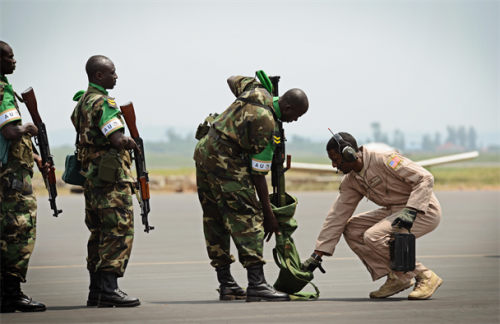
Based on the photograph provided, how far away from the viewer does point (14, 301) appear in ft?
19.3

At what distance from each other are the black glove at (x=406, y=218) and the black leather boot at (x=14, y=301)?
339 centimetres

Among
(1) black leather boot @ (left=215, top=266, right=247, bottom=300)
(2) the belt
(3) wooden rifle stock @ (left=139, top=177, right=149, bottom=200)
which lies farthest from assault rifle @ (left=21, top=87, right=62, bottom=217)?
→ (1) black leather boot @ (left=215, top=266, right=247, bottom=300)

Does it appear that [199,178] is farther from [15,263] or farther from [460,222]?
[460,222]

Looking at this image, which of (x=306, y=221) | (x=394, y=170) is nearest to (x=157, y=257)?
(x=394, y=170)

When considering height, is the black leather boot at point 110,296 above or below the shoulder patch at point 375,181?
below

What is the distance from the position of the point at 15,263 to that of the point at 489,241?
8.87m

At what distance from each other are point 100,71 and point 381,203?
10.5ft

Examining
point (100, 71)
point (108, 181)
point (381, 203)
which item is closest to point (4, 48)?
point (100, 71)

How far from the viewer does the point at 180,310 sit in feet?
18.9

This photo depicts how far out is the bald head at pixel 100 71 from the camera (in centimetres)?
616

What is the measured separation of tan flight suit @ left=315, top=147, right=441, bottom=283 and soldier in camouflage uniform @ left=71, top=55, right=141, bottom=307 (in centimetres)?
212

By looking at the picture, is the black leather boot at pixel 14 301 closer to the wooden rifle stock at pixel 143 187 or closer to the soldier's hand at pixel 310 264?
the wooden rifle stock at pixel 143 187

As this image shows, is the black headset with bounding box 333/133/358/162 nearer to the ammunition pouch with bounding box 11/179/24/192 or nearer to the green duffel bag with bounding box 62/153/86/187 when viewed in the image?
the green duffel bag with bounding box 62/153/86/187

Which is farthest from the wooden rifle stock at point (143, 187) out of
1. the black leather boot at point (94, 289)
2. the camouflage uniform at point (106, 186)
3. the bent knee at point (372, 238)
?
the bent knee at point (372, 238)
